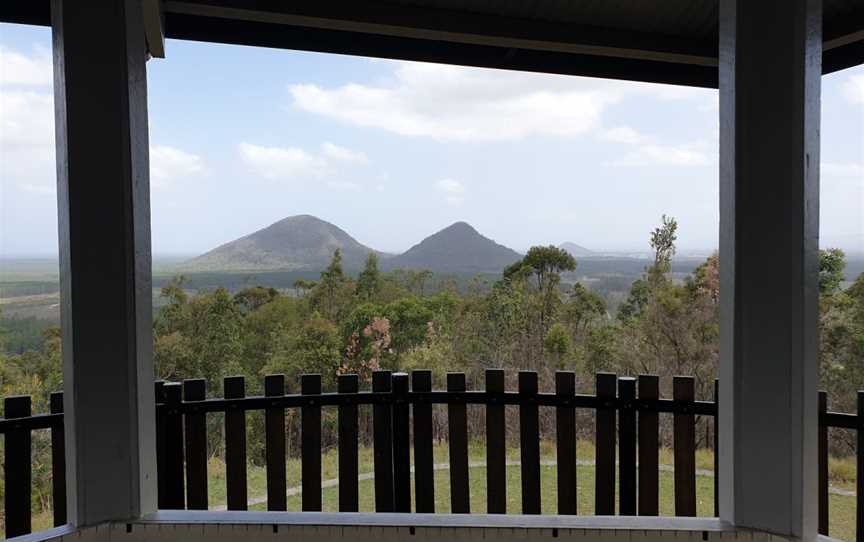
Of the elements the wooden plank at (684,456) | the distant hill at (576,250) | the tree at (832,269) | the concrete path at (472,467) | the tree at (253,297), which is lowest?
the concrete path at (472,467)

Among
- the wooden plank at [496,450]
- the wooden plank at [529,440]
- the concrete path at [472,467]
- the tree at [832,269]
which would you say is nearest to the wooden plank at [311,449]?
the wooden plank at [496,450]

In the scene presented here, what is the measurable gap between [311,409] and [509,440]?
167 inches

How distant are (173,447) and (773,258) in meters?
2.18

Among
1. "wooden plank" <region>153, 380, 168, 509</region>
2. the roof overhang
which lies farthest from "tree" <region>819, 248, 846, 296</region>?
"wooden plank" <region>153, 380, 168, 509</region>

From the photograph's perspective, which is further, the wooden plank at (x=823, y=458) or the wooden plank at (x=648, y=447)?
the wooden plank at (x=648, y=447)

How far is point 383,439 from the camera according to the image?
238 centimetres

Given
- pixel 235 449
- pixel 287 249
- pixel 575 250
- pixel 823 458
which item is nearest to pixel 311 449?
pixel 235 449

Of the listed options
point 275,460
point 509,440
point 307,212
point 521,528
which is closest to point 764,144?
point 521,528

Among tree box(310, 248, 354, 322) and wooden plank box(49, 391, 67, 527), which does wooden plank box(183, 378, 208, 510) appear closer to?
wooden plank box(49, 391, 67, 527)

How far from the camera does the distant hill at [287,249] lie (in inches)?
344

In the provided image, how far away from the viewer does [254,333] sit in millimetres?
7164

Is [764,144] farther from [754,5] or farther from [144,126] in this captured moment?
[144,126]

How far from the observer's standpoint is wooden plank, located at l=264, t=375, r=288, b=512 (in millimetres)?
2336

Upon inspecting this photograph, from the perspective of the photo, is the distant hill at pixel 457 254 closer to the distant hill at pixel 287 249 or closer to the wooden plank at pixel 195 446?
the distant hill at pixel 287 249
